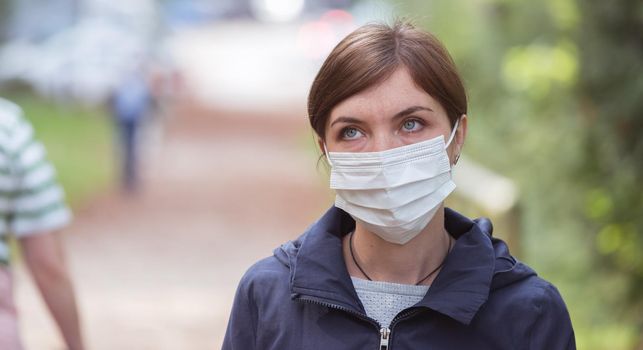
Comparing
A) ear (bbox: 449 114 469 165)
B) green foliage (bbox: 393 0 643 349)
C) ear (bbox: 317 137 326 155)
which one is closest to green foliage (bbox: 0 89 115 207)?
green foliage (bbox: 393 0 643 349)

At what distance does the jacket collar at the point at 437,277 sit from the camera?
8.63 ft

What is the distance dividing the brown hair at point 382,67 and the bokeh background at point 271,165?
252 mm

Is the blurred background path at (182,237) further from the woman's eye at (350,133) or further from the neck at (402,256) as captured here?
the woman's eye at (350,133)

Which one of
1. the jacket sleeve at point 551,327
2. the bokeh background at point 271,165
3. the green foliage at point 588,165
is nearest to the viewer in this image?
the jacket sleeve at point 551,327

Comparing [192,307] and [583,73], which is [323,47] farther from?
[583,73]

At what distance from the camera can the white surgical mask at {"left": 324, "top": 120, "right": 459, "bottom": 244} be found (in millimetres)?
2711

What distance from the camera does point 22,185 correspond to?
A: 3.72 m

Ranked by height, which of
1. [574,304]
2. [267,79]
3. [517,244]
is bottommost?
[267,79]

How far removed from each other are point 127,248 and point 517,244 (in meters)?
7.06

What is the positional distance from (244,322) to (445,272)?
49cm

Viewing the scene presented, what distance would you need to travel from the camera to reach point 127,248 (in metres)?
13.9

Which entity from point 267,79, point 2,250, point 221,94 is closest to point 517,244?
point 2,250

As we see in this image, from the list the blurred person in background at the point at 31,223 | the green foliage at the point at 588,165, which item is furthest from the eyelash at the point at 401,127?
the green foliage at the point at 588,165

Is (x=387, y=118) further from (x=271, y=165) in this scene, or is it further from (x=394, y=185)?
(x=271, y=165)
